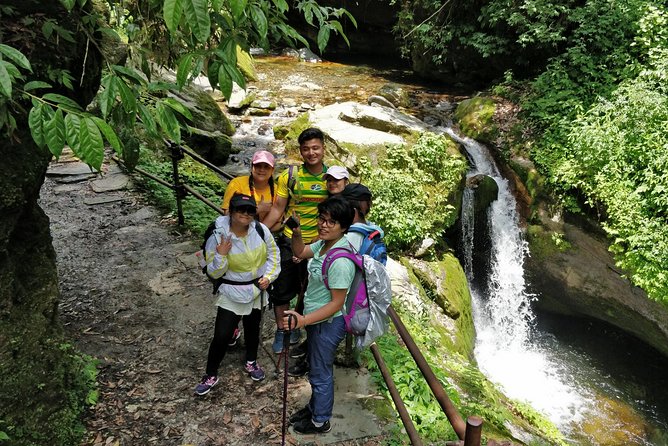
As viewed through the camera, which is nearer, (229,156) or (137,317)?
(137,317)

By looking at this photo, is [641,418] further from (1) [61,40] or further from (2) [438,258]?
(1) [61,40]

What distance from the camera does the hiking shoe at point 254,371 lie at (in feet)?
13.1

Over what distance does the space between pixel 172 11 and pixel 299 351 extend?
10.9 feet

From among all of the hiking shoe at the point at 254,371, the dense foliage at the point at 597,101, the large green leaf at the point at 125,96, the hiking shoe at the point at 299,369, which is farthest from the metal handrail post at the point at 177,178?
the dense foliage at the point at 597,101

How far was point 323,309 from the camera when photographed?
298 cm

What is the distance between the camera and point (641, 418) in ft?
27.8

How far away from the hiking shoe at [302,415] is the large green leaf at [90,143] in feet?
8.37

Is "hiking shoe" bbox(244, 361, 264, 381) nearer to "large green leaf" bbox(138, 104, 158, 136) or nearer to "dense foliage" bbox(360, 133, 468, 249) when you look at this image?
"large green leaf" bbox(138, 104, 158, 136)

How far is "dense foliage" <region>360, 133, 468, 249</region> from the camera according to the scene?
28.9 feet

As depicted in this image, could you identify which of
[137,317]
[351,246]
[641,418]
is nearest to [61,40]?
[351,246]

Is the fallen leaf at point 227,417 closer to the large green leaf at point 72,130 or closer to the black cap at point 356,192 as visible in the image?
the black cap at point 356,192

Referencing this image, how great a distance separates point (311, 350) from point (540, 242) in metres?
9.35

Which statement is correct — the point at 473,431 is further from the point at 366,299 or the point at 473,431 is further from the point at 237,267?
the point at 237,267

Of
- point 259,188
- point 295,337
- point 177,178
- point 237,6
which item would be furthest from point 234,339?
point 237,6
